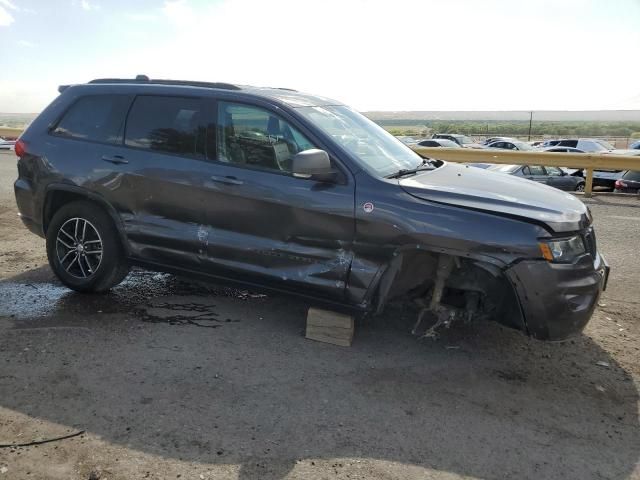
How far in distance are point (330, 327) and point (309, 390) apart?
0.75 meters

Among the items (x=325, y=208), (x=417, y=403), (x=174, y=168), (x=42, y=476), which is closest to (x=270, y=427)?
(x=417, y=403)

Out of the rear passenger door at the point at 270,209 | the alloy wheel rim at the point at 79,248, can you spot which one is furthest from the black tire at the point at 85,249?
the rear passenger door at the point at 270,209

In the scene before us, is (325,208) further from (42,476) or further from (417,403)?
(42,476)

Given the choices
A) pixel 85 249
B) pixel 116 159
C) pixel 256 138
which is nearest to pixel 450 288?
pixel 256 138

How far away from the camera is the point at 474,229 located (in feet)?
12.3

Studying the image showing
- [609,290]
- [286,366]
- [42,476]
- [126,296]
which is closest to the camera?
[42,476]

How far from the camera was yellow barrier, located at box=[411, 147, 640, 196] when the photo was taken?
12539 millimetres

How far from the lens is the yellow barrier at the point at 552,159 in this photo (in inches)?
494

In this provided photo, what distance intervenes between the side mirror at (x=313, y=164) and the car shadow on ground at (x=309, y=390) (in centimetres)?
128

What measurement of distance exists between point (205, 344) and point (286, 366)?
680 millimetres

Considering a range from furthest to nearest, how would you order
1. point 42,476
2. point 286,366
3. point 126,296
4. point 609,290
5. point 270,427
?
point 609,290 < point 126,296 < point 286,366 < point 270,427 < point 42,476

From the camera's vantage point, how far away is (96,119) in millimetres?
5098

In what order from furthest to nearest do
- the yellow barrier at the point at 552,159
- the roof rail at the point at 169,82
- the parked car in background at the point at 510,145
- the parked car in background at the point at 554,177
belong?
the parked car in background at the point at 510,145
the parked car in background at the point at 554,177
the yellow barrier at the point at 552,159
the roof rail at the point at 169,82

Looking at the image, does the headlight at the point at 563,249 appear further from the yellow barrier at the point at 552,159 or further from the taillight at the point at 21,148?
the yellow barrier at the point at 552,159
